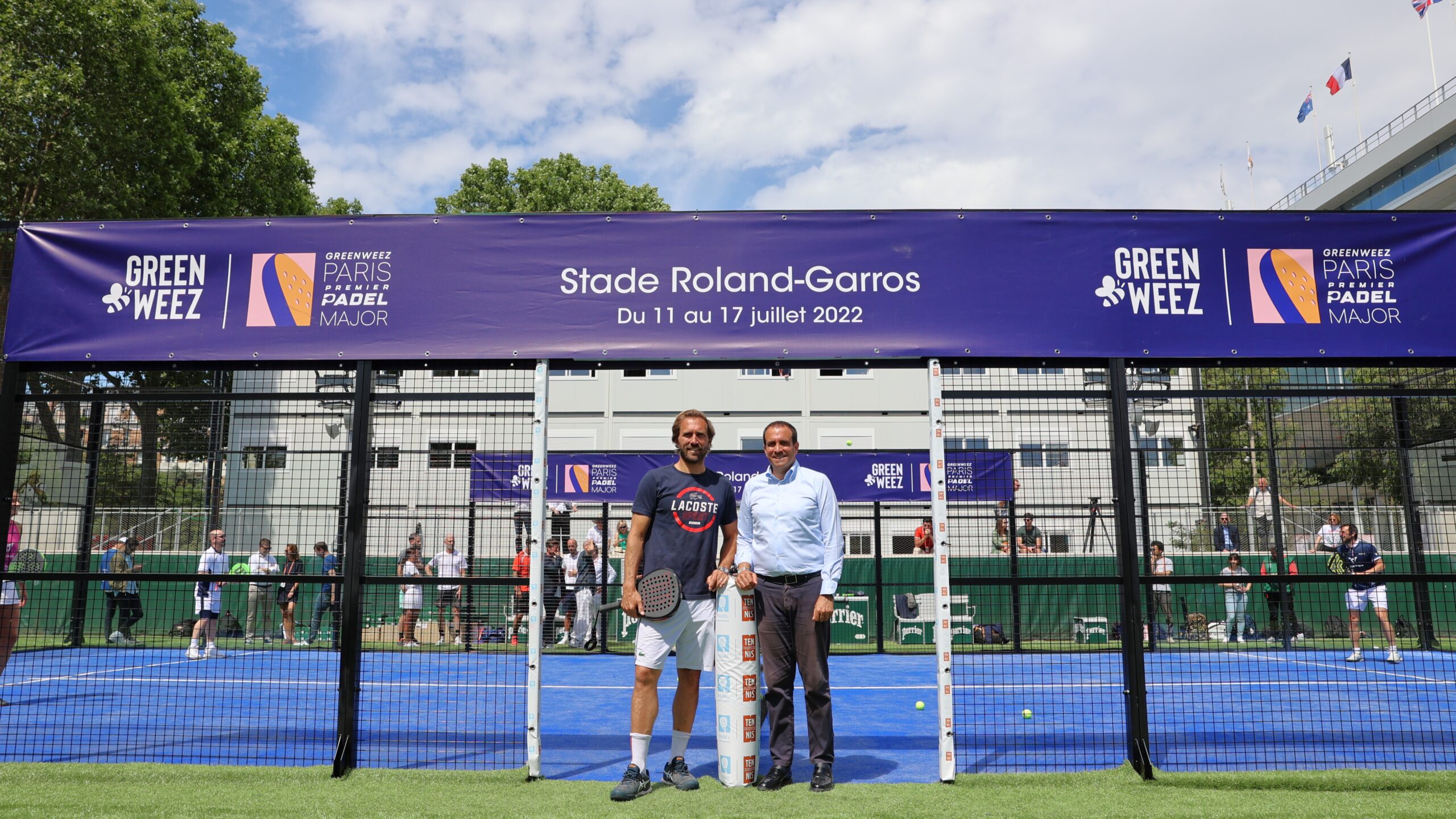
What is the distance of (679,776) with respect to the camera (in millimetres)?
5570

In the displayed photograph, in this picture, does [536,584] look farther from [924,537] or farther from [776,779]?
[924,537]

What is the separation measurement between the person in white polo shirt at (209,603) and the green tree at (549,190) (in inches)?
636

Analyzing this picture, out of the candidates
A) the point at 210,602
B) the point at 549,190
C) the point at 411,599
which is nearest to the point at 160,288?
the point at 411,599

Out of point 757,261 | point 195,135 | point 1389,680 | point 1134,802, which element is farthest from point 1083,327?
point 195,135

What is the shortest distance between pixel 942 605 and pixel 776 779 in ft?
4.80

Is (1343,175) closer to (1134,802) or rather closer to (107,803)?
(1134,802)

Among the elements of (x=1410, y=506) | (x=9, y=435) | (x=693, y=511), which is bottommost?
(x=693, y=511)

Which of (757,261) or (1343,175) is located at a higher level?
(1343,175)

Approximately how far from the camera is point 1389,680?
10.7 metres

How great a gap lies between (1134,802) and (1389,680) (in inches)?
307

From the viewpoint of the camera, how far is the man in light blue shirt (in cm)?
564

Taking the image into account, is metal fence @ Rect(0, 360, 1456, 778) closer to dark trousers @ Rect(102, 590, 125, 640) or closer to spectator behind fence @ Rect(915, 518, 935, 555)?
dark trousers @ Rect(102, 590, 125, 640)

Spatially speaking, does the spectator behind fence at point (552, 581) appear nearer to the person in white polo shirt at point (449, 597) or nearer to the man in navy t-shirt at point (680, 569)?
the person in white polo shirt at point (449, 597)

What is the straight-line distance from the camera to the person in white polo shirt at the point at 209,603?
41.8 feet
